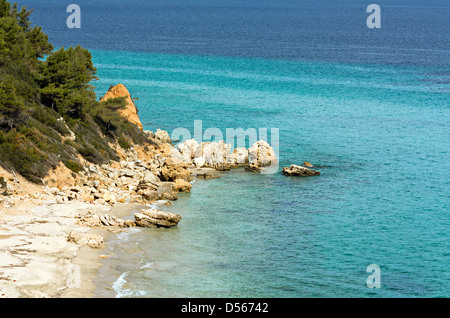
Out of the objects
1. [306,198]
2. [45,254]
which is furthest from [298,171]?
[45,254]

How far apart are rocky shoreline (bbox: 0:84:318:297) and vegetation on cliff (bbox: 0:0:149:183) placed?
1.24m

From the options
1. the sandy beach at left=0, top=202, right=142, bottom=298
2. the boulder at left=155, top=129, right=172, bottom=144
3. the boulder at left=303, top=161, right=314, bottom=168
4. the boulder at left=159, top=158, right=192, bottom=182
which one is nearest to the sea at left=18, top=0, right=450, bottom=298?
the boulder at left=303, top=161, right=314, bottom=168

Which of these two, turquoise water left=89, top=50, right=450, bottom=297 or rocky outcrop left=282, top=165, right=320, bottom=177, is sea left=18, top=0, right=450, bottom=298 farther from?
rocky outcrop left=282, top=165, right=320, bottom=177

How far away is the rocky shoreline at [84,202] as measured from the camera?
3338cm

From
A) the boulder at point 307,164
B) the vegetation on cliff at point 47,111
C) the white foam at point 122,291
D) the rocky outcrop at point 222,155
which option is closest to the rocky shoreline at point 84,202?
the rocky outcrop at point 222,155

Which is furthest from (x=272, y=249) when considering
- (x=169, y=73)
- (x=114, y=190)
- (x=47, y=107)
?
(x=169, y=73)

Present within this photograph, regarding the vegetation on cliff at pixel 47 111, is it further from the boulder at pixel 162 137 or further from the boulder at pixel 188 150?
the boulder at pixel 188 150

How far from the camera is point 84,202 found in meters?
46.4

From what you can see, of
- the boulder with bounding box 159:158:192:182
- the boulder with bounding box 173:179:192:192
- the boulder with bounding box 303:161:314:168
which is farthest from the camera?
the boulder with bounding box 303:161:314:168

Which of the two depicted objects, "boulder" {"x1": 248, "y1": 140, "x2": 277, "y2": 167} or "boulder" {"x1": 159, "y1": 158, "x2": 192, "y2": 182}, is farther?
"boulder" {"x1": 248, "y1": 140, "x2": 277, "y2": 167}

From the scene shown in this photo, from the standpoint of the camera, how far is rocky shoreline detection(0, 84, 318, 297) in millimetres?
33375

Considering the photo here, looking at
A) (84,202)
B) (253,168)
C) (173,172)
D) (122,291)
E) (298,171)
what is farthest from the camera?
(253,168)

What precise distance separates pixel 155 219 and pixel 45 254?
9.44 m

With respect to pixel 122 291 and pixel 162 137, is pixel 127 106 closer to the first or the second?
pixel 162 137
